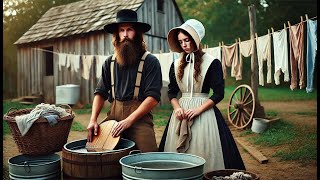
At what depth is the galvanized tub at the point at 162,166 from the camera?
1829mm

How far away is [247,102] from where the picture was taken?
8.16m

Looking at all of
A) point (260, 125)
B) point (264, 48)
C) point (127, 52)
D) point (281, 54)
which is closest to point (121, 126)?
point (127, 52)

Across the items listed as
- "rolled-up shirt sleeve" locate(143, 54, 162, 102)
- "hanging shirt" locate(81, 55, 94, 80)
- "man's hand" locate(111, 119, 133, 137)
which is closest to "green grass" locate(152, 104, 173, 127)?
"hanging shirt" locate(81, 55, 94, 80)

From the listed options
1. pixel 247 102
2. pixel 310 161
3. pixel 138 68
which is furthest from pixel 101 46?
pixel 138 68

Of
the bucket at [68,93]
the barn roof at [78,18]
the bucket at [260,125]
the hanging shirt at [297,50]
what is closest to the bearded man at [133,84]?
the hanging shirt at [297,50]

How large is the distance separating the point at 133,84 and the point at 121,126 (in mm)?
407

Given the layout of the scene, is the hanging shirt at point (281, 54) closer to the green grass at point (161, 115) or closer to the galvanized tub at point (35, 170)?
the green grass at point (161, 115)

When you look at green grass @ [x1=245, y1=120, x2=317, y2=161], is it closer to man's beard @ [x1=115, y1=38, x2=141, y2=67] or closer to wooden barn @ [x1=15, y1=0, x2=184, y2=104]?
man's beard @ [x1=115, y1=38, x2=141, y2=67]

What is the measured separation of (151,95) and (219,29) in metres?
26.6

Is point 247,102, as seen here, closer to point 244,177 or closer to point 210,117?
point 210,117

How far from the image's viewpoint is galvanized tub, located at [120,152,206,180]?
183 centimetres

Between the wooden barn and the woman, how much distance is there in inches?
342

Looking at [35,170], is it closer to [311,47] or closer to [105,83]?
[105,83]

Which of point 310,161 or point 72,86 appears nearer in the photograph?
point 310,161
